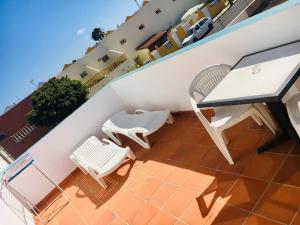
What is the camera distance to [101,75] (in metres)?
27.8

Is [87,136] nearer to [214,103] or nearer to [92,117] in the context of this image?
[92,117]

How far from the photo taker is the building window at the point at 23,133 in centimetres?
2284

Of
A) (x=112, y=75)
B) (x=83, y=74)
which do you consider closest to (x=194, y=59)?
(x=112, y=75)

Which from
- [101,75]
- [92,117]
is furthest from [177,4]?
[92,117]

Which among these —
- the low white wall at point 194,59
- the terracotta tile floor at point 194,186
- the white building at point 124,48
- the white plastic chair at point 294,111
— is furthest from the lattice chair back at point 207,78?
the white building at point 124,48

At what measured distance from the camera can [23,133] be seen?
75.8 ft

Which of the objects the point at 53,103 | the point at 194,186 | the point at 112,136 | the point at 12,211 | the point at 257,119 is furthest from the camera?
the point at 53,103

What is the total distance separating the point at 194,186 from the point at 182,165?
0.58m

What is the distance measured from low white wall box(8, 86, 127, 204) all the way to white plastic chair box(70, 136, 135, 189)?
1.28ft

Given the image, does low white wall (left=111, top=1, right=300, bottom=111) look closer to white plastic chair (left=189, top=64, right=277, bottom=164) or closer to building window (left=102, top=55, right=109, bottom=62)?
white plastic chair (left=189, top=64, right=277, bottom=164)

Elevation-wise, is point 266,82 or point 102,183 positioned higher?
point 266,82

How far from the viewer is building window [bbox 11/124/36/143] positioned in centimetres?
2284

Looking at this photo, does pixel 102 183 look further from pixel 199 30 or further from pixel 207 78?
pixel 199 30

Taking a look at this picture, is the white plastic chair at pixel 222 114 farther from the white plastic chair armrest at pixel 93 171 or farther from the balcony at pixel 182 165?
the white plastic chair armrest at pixel 93 171
